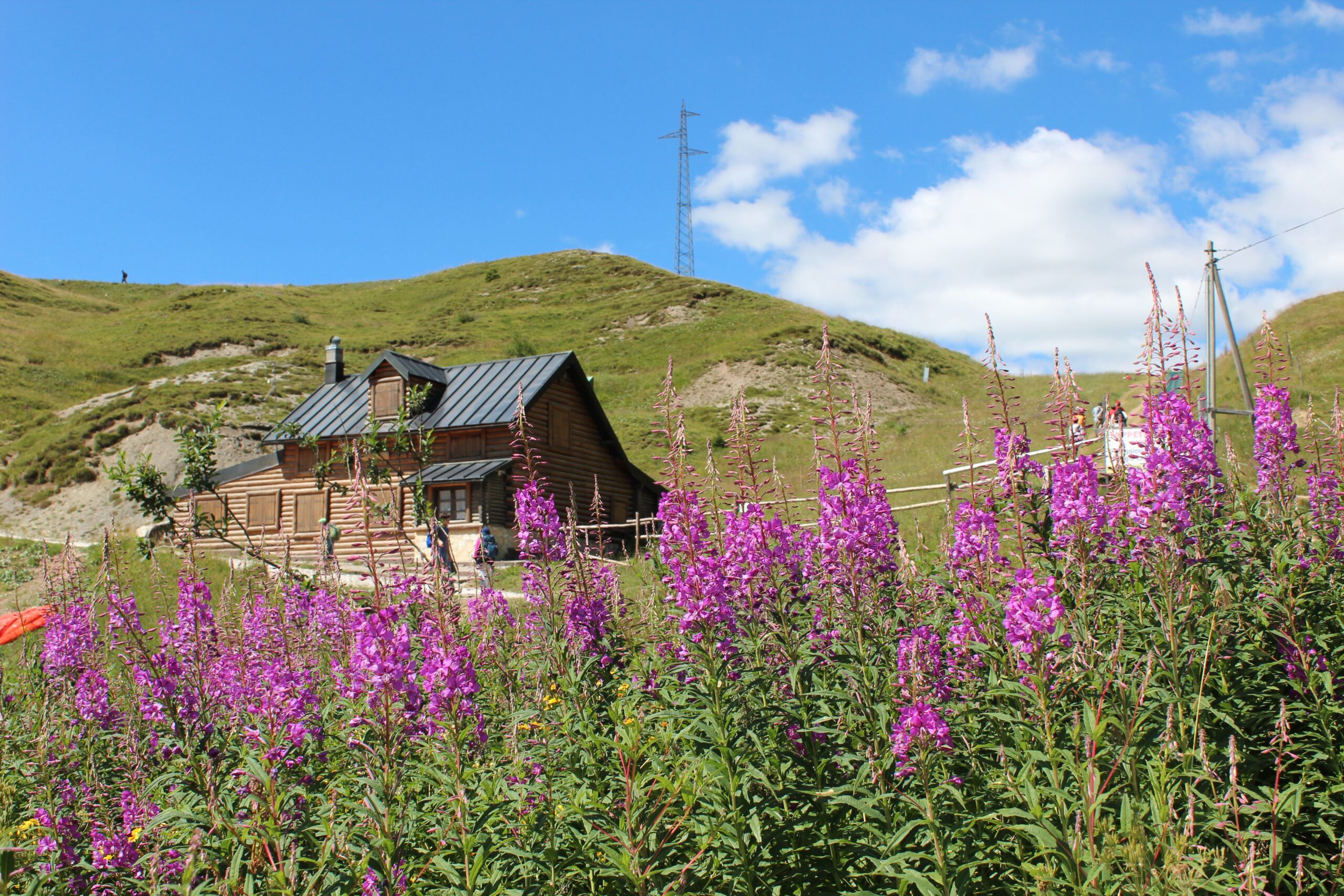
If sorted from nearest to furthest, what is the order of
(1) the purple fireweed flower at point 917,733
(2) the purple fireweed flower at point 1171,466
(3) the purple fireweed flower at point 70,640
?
(1) the purple fireweed flower at point 917,733 < (2) the purple fireweed flower at point 1171,466 < (3) the purple fireweed flower at point 70,640

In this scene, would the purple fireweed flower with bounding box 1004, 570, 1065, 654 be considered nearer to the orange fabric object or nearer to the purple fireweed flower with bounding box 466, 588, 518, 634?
the purple fireweed flower with bounding box 466, 588, 518, 634

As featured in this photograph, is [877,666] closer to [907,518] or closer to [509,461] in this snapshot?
[907,518]

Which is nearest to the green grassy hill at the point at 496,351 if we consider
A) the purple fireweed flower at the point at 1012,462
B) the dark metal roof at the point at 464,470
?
the dark metal roof at the point at 464,470

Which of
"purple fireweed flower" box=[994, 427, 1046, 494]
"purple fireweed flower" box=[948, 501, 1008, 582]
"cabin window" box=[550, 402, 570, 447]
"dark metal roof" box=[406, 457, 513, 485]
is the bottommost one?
"purple fireweed flower" box=[948, 501, 1008, 582]

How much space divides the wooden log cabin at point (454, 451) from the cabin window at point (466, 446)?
41 millimetres

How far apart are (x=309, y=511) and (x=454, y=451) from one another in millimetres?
6809

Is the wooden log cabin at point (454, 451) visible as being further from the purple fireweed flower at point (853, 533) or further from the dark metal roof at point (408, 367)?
the purple fireweed flower at point (853, 533)

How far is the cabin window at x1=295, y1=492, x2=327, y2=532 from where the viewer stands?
34.1 meters

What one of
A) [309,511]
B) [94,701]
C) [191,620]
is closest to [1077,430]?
[191,620]

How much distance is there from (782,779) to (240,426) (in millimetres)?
54792

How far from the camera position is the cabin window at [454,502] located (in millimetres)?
31094

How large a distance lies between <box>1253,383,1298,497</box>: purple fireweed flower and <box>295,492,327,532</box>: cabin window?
33.4 metres

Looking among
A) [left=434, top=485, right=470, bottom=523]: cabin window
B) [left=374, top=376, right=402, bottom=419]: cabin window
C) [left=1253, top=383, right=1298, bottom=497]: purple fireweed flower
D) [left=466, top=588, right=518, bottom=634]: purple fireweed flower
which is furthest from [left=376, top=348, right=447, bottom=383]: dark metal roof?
[left=1253, top=383, right=1298, bottom=497]: purple fireweed flower

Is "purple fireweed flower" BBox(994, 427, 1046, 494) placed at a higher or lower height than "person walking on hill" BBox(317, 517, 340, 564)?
higher
